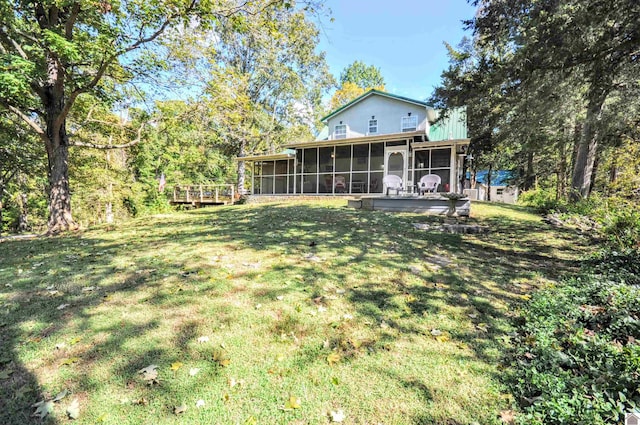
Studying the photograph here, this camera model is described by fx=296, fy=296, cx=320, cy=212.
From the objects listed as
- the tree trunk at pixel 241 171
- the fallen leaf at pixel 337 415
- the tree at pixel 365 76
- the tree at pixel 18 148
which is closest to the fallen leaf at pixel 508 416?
the fallen leaf at pixel 337 415

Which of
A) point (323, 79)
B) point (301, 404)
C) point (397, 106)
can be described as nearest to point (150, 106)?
point (301, 404)

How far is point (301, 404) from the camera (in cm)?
186

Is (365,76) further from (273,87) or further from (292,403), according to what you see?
(292,403)

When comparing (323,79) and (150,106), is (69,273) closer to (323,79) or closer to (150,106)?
(150,106)

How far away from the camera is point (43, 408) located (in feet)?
5.84

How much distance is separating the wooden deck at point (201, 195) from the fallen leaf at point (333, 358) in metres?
18.7

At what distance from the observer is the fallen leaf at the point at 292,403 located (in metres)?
1.84

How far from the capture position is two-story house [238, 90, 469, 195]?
48.6 ft

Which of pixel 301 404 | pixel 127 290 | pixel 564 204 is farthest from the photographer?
pixel 564 204

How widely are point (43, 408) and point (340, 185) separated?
15.7 meters

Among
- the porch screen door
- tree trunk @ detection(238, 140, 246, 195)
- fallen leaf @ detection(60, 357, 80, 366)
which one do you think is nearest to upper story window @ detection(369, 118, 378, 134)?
the porch screen door

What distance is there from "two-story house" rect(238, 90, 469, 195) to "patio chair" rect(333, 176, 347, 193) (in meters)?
0.03

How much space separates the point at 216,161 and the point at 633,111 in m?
29.3

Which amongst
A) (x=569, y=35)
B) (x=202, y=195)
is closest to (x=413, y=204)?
(x=569, y=35)
